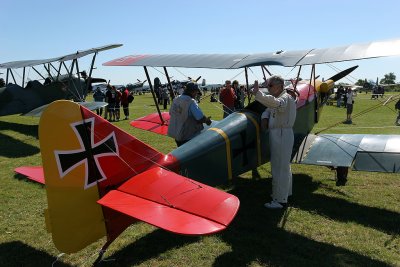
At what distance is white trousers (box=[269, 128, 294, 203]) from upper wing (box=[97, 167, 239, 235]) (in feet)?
5.88

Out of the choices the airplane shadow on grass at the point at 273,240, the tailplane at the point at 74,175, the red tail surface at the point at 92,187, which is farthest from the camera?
the airplane shadow on grass at the point at 273,240

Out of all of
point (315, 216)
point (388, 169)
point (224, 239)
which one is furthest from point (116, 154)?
point (388, 169)

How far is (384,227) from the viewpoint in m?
4.41

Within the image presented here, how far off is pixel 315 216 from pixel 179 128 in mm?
2292

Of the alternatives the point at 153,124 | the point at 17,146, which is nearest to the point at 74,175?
the point at 153,124

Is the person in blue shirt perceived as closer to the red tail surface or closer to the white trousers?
the white trousers

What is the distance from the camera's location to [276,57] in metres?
5.33

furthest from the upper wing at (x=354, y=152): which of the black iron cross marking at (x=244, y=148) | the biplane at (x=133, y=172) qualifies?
the black iron cross marking at (x=244, y=148)

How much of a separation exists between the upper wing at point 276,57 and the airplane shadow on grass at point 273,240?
2.02 metres

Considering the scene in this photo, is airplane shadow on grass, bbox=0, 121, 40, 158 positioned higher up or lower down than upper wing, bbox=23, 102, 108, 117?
lower down

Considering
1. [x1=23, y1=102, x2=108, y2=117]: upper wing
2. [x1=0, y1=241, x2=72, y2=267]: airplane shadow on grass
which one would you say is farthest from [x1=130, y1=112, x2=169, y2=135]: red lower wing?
[x1=23, y1=102, x2=108, y2=117]: upper wing

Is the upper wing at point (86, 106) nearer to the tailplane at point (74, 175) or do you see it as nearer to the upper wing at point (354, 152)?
the upper wing at point (354, 152)

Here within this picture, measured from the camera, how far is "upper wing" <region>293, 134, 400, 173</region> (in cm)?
535

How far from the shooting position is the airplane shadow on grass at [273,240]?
11.8 ft
